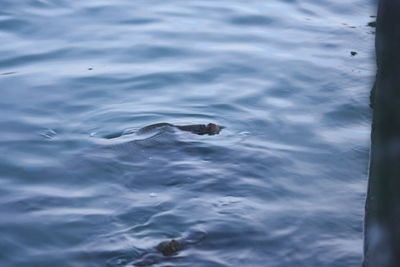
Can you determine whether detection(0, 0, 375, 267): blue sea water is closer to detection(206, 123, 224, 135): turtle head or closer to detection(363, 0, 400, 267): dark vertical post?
detection(206, 123, 224, 135): turtle head

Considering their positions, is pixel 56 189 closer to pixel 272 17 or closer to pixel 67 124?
pixel 67 124

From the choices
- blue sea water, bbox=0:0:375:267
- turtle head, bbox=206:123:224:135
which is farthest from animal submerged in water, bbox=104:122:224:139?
blue sea water, bbox=0:0:375:267

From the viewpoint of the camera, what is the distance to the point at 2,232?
4656 millimetres

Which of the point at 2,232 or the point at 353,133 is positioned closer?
the point at 2,232

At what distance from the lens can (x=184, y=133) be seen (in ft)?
20.4

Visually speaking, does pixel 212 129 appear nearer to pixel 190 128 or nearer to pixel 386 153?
pixel 190 128

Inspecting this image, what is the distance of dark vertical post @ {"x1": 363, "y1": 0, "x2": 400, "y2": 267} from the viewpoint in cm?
294

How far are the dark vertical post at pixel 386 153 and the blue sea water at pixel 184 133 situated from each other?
1.25 m

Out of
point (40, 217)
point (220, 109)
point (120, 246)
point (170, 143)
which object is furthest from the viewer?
point (220, 109)

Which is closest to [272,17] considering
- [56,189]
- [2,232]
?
[56,189]

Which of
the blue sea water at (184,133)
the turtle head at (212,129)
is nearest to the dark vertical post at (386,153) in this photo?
the blue sea water at (184,133)

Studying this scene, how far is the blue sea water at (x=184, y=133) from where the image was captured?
4.61 m

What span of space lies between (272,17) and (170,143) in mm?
4350

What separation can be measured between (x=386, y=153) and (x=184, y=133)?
330 cm
